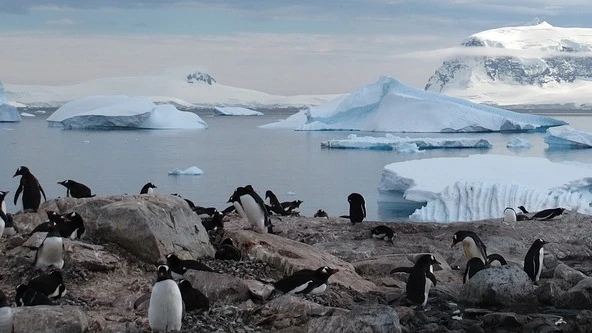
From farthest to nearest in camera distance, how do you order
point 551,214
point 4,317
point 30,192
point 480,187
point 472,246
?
point 480,187 → point 551,214 → point 30,192 → point 472,246 → point 4,317

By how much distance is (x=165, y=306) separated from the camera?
565 centimetres

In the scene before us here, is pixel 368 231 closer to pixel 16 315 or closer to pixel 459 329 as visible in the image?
pixel 459 329

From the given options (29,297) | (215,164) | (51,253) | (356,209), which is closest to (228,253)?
(51,253)

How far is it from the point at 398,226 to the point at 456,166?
10.3m

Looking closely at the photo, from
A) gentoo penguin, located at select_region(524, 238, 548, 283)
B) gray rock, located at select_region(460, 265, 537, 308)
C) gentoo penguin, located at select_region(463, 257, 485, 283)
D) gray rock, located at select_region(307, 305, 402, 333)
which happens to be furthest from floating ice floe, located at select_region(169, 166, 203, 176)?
gray rock, located at select_region(307, 305, 402, 333)

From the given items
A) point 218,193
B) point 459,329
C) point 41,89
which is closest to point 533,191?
point 218,193

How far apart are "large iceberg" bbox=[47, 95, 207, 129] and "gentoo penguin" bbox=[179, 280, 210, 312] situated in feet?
148

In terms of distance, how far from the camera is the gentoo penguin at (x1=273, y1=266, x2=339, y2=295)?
6.89 meters

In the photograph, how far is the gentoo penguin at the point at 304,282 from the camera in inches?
271

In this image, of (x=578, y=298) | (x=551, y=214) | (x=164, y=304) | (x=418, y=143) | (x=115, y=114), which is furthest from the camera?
(x=115, y=114)

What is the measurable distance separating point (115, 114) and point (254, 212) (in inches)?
1697

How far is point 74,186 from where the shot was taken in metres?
10.5

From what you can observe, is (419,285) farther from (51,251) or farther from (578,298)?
(51,251)

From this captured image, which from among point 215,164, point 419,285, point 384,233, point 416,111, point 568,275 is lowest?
point 215,164
